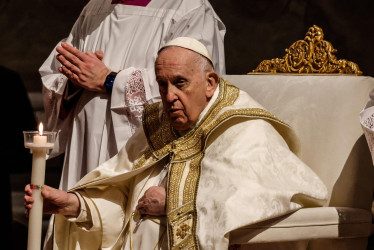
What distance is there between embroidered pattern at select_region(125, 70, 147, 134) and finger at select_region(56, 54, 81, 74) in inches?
10.0

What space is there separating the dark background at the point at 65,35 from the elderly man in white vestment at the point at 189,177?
214 cm

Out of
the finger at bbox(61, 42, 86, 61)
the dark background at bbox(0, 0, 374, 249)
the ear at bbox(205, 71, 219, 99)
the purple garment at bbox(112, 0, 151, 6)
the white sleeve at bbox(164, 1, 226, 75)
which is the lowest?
the ear at bbox(205, 71, 219, 99)

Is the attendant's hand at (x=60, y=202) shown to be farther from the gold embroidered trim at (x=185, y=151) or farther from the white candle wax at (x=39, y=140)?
the white candle wax at (x=39, y=140)

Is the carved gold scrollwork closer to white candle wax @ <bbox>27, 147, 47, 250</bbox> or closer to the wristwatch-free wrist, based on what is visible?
the wristwatch-free wrist

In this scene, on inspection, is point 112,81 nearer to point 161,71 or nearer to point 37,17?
point 161,71

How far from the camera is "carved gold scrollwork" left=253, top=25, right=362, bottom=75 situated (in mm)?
3798

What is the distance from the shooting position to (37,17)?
6.41 m

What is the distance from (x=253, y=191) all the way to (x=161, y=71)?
24.0 inches

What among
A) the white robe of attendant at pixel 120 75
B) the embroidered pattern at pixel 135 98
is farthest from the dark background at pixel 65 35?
the embroidered pattern at pixel 135 98

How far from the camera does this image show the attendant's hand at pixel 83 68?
13.1 ft

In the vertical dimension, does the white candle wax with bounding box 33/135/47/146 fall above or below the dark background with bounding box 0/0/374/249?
below

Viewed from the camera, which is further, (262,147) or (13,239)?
(13,239)

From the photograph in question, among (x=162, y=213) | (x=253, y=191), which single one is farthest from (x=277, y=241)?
(x=162, y=213)

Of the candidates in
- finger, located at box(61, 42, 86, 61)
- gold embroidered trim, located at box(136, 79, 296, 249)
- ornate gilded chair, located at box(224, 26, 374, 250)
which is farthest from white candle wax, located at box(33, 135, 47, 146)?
finger, located at box(61, 42, 86, 61)
